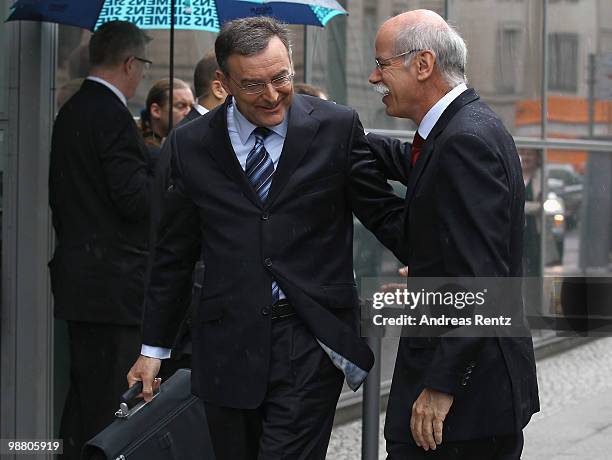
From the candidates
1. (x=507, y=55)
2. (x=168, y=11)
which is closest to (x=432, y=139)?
(x=168, y=11)

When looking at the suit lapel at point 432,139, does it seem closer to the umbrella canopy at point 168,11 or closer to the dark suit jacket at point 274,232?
the dark suit jacket at point 274,232

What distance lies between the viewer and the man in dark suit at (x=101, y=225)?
5.48m

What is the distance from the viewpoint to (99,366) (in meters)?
5.64

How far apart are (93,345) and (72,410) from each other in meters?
0.39

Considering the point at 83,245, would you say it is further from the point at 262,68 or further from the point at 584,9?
the point at 584,9

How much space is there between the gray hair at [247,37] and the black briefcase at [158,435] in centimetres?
109

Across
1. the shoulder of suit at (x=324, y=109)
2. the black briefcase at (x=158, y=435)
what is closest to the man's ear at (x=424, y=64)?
the shoulder of suit at (x=324, y=109)

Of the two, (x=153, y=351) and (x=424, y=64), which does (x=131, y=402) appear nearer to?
(x=153, y=351)

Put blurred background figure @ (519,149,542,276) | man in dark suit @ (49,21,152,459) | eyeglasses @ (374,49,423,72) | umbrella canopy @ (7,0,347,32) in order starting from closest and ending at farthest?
eyeglasses @ (374,49,423,72) → man in dark suit @ (49,21,152,459) → umbrella canopy @ (7,0,347,32) → blurred background figure @ (519,149,542,276)

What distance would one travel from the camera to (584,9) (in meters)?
11.7

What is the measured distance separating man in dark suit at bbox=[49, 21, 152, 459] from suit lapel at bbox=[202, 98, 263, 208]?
1509 mm

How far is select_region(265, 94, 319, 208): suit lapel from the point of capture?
385 cm

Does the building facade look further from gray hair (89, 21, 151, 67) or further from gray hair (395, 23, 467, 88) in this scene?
gray hair (395, 23, 467, 88)

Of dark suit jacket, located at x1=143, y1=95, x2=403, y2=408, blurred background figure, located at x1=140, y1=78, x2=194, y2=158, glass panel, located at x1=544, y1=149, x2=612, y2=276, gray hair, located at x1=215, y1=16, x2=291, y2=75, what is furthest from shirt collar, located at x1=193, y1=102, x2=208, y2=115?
glass panel, located at x1=544, y1=149, x2=612, y2=276
